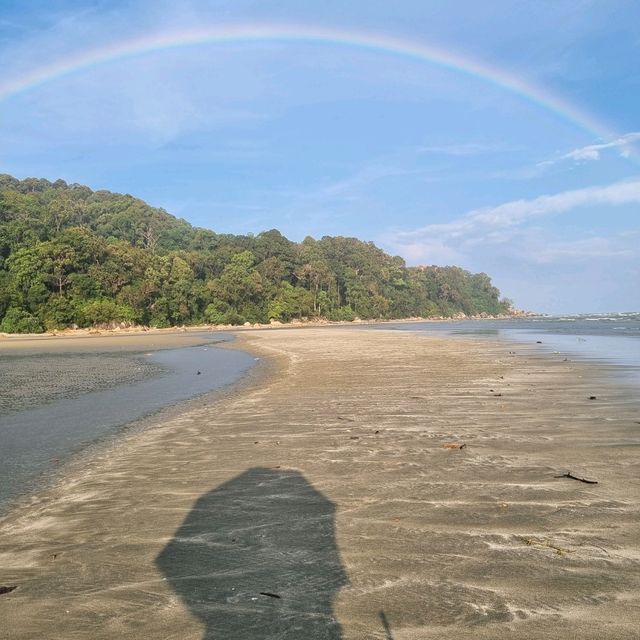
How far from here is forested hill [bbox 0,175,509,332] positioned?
275ft

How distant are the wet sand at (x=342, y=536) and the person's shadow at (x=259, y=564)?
16mm

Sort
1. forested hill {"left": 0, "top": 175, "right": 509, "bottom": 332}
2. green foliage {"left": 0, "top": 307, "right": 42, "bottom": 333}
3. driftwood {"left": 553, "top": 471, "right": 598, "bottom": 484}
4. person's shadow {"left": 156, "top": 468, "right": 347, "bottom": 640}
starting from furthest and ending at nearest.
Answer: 1. forested hill {"left": 0, "top": 175, "right": 509, "bottom": 332}
2. green foliage {"left": 0, "top": 307, "right": 42, "bottom": 333}
3. driftwood {"left": 553, "top": 471, "right": 598, "bottom": 484}
4. person's shadow {"left": 156, "top": 468, "right": 347, "bottom": 640}

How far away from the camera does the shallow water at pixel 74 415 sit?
25.7 feet

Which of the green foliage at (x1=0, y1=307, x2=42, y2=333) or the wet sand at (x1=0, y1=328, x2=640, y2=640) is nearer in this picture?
the wet sand at (x1=0, y1=328, x2=640, y2=640)

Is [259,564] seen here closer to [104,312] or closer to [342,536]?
[342,536]

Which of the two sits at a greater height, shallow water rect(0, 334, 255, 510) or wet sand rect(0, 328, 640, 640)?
wet sand rect(0, 328, 640, 640)

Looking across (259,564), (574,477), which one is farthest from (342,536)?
(574,477)

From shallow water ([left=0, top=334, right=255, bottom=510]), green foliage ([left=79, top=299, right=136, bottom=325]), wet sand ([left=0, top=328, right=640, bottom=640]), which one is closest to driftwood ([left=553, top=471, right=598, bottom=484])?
wet sand ([left=0, top=328, right=640, bottom=640])

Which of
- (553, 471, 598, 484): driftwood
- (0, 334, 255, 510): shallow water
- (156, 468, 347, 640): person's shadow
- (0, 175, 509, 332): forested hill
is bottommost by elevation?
(0, 334, 255, 510): shallow water

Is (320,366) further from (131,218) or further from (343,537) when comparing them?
(131,218)

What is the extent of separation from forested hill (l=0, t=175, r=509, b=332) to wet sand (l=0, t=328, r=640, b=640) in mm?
81770

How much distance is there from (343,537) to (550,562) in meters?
1.64

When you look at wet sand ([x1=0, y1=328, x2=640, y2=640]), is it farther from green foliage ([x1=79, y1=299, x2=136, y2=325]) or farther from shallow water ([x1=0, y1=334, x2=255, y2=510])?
green foliage ([x1=79, y1=299, x2=136, y2=325])

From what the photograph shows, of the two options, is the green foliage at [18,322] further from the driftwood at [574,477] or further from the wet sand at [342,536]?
the driftwood at [574,477]
